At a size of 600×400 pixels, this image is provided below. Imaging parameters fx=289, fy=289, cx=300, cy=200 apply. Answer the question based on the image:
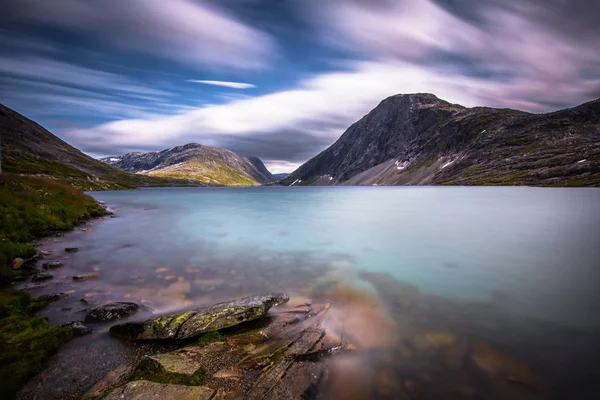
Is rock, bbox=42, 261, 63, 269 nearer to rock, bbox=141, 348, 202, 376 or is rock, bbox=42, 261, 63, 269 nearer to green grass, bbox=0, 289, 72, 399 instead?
green grass, bbox=0, 289, 72, 399

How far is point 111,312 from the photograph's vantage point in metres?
11.4

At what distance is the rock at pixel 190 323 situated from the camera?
963 centimetres

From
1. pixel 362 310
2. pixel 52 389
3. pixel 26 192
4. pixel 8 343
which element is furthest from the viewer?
pixel 26 192

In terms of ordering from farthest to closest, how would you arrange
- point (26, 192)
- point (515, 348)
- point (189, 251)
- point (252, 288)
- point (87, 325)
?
point (26, 192), point (189, 251), point (252, 288), point (87, 325), point (515, 348)

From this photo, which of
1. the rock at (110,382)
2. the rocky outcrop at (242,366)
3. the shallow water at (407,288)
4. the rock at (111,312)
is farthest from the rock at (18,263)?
the rocky outcrop at (242,366)

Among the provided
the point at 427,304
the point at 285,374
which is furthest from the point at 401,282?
the point at 285,374

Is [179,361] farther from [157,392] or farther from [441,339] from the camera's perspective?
[441,339]

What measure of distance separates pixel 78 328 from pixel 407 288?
14564 millimetres

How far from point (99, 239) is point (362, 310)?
2633cm

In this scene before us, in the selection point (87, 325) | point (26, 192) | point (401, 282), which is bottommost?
point (401, 282)

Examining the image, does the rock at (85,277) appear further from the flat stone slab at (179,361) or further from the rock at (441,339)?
the rock at (441,339)

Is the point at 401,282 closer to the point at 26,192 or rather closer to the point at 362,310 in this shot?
the point at 362,310

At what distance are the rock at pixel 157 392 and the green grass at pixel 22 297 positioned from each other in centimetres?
Result: 277

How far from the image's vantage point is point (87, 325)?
1070 cm
